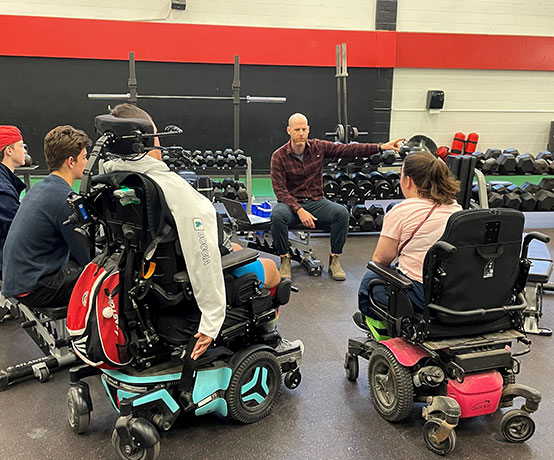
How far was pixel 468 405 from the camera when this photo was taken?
1.94 metres

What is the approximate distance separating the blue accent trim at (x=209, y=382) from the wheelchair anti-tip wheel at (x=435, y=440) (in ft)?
2.69

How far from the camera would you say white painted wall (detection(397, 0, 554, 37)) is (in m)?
8.17

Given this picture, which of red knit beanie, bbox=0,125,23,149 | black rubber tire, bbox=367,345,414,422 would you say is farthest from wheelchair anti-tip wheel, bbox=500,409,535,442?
red knit beanie, bbox=0,125,23,149

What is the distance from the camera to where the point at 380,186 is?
521 cm

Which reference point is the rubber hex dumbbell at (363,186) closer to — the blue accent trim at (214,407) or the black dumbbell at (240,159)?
the black dumbbell at (240,159)

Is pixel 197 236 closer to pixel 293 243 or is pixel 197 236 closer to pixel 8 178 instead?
pixel 8 178

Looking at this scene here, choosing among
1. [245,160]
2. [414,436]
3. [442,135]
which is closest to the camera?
[414,436]

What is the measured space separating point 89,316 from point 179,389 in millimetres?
456

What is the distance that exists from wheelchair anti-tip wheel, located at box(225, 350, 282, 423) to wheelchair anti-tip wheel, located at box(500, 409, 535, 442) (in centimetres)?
95

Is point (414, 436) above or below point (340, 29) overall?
below

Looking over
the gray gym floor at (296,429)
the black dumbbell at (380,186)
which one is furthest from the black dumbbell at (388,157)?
the gray gym floor at (296,429)

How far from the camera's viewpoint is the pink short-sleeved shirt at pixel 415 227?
2092 millimetres

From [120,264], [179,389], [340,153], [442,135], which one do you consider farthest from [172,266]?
[442,135]

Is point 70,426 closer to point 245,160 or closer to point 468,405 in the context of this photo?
point 468,405
